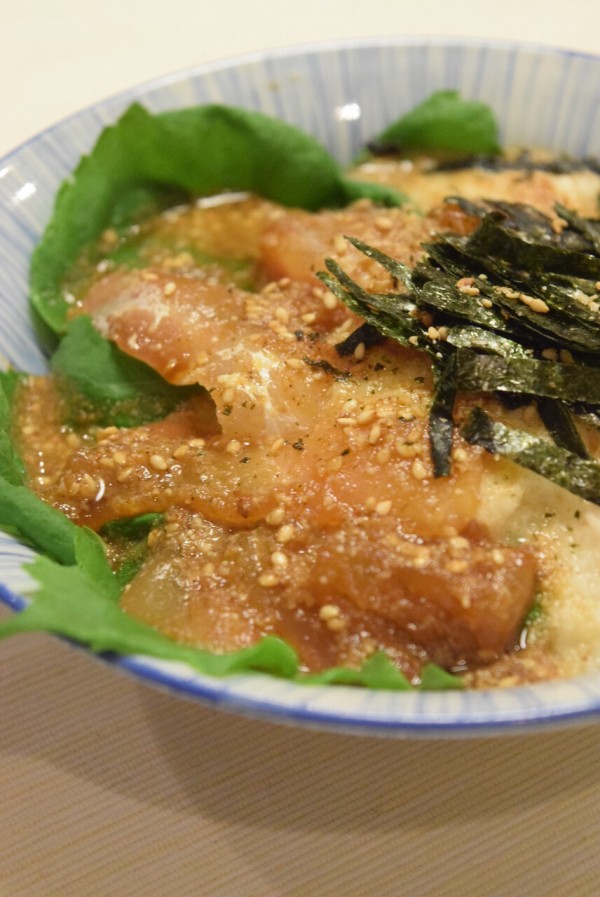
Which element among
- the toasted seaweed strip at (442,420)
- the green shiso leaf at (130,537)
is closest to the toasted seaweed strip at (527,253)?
the toasted seaweed strip at (442,420)

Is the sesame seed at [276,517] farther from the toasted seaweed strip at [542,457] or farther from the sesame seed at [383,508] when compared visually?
the toasted seaweed strip at [542,457]

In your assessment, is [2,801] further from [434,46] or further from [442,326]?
[434,46]

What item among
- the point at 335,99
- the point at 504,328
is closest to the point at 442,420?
the point at 504,328

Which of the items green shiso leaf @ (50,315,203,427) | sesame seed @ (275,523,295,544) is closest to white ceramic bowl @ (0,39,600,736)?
green shiso leaf @ (50,315,203,427)

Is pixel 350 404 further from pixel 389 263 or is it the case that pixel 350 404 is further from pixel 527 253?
pixel 527 253

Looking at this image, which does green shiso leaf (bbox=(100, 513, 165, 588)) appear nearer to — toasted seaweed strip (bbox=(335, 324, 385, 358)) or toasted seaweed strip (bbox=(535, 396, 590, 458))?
toasted seaweed strip (bbox=(335, 324, 385, 358))


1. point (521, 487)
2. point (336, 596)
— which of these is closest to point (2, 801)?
point (336, 596)
